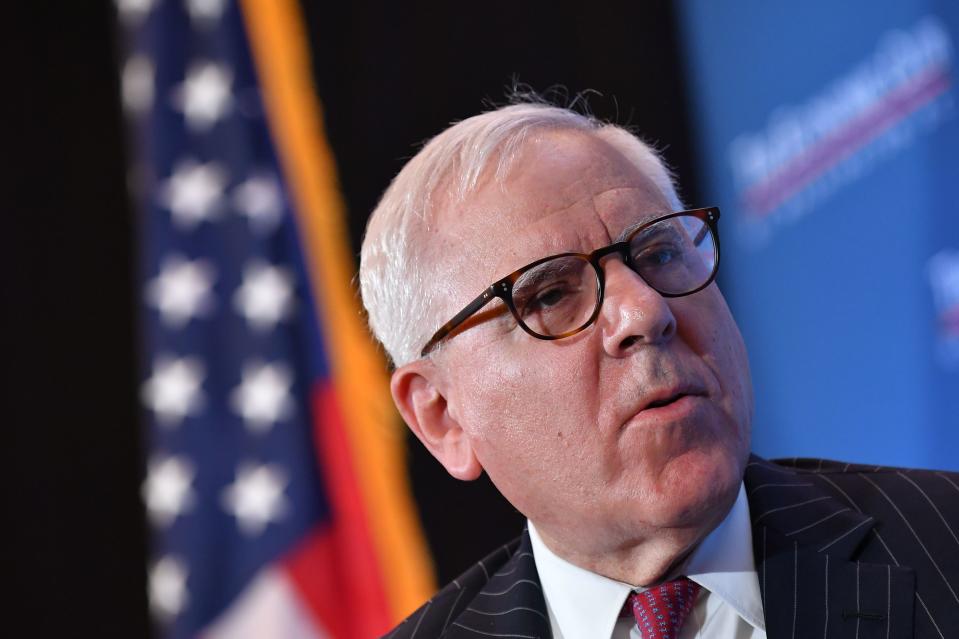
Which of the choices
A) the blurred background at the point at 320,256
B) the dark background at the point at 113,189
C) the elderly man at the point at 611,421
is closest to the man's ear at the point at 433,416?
the elderly man at the point at 611,421

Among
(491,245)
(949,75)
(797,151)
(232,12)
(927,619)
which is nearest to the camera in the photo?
(927,619)

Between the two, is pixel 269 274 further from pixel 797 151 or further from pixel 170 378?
pixel 797 151

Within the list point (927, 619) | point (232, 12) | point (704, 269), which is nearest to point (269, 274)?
point (232, 12)

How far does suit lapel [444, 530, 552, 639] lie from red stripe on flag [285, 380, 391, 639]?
1596 mm

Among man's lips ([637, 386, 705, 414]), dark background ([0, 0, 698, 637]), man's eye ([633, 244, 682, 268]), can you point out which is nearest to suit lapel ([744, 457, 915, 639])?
man's lips ([637, 386, 705, 414])

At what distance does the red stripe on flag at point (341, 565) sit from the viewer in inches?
130

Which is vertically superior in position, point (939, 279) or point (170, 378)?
point (170, 378)

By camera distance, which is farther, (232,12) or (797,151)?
(232,12)

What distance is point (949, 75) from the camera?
109 inches

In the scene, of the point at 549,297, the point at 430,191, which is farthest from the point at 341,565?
the point at 549,297

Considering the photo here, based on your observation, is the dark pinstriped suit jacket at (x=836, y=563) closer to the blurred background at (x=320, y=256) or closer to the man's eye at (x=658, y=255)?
the man's eye at (x=658, y=255)

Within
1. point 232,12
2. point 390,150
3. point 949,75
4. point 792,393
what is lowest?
point 792,393

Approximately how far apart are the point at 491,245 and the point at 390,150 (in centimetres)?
222

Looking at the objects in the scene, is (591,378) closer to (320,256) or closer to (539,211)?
(539,211)
